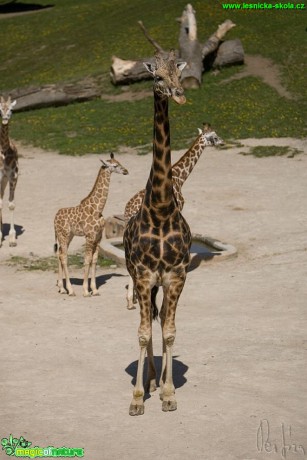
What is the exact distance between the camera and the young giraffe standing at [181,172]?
17.3 metres

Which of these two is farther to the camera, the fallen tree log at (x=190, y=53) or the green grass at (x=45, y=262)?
the fallen tree log at (x=190, y=53)

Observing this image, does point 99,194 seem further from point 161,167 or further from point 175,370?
point 161,167

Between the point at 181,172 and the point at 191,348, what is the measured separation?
4987 mm

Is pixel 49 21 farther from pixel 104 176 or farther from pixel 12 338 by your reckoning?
pixel 12 338

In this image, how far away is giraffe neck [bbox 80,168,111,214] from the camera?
1884cm

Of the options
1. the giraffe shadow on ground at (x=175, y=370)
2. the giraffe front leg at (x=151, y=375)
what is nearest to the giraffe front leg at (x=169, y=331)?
the giraffe front leg at (x=151, y=375)

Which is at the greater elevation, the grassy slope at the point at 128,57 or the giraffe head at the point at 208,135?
the giraffe head at the point at 208,135

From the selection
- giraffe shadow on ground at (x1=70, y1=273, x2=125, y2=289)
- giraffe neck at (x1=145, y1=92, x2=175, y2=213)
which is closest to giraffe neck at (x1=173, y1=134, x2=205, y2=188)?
A: giraffe shadow on ground at (x1=70, y1=273, x2=125, y2=289)

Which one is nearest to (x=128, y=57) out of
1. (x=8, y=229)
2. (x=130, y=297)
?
(x=8, y=229)

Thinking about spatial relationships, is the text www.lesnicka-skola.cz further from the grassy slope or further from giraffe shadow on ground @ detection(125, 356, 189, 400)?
giraffe shadow on ground @ detection(125, 356, 189, 400)

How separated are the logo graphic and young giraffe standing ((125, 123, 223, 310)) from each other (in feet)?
21.0
